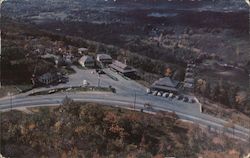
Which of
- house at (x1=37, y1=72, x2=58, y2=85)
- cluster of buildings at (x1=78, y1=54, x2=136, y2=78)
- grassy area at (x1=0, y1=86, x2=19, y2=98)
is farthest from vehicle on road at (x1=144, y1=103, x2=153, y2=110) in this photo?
grassy area at (x1=0, y1=86, x2=19, y2=98)

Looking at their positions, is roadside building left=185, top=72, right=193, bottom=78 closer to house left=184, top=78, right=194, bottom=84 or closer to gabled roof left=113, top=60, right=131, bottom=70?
house left=184, top=78, right=194, bottom=84

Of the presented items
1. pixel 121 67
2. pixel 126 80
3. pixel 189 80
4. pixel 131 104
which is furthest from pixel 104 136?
pixel 189 80

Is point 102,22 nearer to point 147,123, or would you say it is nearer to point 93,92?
point 93,92

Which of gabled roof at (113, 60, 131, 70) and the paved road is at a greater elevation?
gabled roof at (113, 60, 131, 70)

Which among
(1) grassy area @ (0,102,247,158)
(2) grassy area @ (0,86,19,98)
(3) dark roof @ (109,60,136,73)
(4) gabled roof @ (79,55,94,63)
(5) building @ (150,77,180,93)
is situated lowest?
(1) grassy area @ (0,102,247,158)

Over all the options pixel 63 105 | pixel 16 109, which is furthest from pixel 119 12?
pixel 16 109

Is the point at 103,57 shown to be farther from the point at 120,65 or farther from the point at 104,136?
the point at 104,136

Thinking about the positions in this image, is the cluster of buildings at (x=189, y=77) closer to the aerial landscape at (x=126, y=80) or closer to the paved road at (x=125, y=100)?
the aerial landscape at (x=126, y=80)
